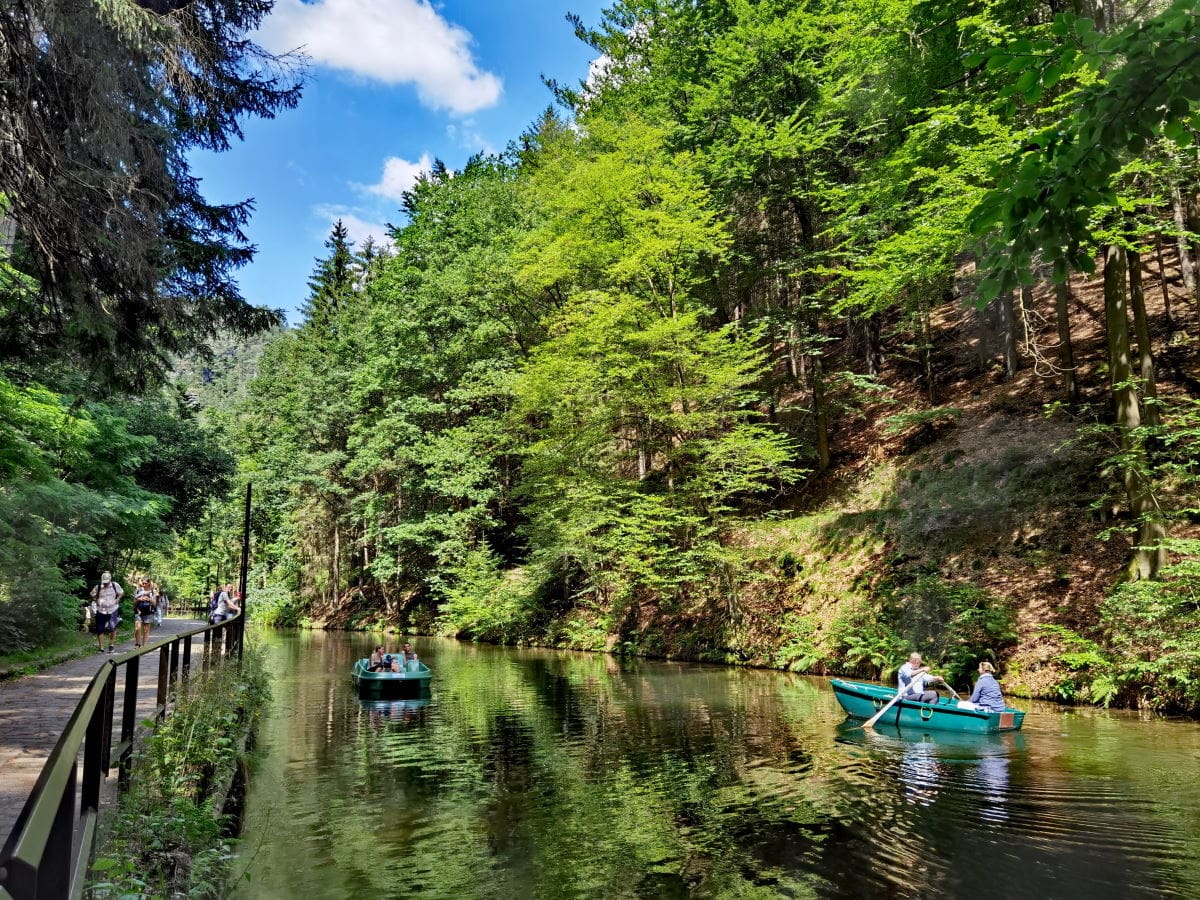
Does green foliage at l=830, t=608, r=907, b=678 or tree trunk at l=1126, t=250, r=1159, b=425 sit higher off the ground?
tree trunk at l=1126, t=250, r=1159, b=425

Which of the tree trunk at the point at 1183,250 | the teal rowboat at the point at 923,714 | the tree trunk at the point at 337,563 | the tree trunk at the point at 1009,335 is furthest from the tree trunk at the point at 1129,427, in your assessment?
the tree trunk at the point at 337,563

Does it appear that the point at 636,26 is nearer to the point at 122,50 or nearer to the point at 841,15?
the point at 841,15

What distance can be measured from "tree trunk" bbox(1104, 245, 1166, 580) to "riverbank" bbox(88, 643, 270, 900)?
47.3 ft

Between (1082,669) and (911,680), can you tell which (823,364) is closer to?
(1082,669)

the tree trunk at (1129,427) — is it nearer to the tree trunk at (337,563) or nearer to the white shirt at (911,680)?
the white shirt at (911,680)

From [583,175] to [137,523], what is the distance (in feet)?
58.3

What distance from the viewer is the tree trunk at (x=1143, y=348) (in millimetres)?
14820

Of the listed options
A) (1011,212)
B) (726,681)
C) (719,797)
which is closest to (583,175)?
(726,681)

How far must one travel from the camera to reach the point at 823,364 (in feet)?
98.4

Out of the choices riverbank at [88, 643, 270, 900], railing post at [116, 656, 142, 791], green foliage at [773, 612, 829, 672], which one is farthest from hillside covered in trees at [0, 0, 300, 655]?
green foliage at [773, 612, 829, 672]

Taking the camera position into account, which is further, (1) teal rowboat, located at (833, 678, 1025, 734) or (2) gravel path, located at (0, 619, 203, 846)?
(1) teal rowboat, located at (833, 678, 1025, 734)

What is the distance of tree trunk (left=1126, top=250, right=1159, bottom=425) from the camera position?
14820 millimetres

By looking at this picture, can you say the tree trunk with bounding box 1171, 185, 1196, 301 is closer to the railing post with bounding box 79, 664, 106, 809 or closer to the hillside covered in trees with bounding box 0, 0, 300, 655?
the hillside covered in trees with bounding box 0, 0, 300, 655

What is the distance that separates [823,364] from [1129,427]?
1588cm
